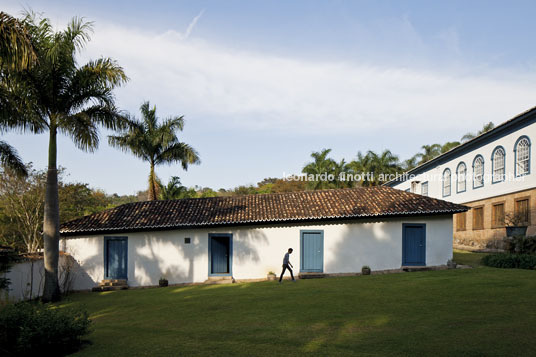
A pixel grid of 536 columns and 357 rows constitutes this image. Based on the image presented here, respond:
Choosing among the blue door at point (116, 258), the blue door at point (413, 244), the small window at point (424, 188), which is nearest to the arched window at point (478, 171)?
the small window at point (424, 188)

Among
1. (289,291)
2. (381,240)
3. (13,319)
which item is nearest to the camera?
(13,319)

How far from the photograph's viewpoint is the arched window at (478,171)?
1134 inches

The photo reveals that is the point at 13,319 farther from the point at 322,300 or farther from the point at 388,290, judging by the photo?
the point at 388,290

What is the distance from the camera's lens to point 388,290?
45.4 ft

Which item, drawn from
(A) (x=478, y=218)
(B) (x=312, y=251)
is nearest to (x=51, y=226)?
(B) (x=312, y=251)

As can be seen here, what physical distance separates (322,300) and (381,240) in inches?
338

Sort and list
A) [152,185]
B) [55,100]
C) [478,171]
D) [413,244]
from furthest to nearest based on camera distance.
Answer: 1. [478,171]
2. [152,185]
3. [413,244]
4. [55,100]

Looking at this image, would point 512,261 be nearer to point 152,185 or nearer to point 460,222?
point 460,222

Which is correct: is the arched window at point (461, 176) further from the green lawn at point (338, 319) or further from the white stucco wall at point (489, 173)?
the green lawn at point (338, 319)

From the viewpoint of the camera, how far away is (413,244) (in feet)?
67.1

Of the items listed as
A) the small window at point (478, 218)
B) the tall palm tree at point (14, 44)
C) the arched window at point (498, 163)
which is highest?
the tall palm tree at point (14, 44)

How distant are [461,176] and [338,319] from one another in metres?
25.5

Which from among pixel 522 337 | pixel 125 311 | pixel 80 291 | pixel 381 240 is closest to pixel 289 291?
pixel 125 311

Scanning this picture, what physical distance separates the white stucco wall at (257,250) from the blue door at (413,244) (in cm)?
19
